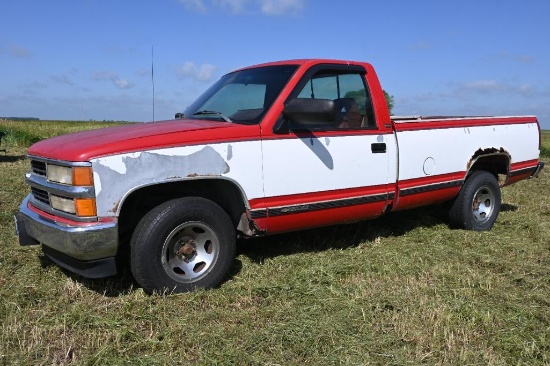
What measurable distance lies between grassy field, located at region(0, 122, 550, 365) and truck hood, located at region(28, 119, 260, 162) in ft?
3.49

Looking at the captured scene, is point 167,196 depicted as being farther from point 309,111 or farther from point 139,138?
point 309,111

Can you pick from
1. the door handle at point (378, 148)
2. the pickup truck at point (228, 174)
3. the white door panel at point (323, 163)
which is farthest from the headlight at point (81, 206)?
the door handle at point (378, 148)

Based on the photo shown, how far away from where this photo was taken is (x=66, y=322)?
10.5 ft

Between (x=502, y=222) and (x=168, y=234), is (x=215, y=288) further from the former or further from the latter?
(x=502, y=222)

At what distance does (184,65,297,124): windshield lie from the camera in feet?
13.8

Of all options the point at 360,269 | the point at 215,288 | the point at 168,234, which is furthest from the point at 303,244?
the point at 168,234

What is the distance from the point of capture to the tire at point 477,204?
583 centimetres

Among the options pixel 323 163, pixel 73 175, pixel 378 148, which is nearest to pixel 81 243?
pixel 73 175

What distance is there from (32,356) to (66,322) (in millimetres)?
391

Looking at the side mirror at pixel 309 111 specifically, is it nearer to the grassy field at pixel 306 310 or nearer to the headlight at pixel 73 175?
the grassy field at pixel 306 310

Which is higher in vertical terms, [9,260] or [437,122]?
[437,122]

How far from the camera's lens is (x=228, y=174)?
383 cm

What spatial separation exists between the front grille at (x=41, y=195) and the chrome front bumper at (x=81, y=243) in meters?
0.12

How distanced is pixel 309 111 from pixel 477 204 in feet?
10.7
